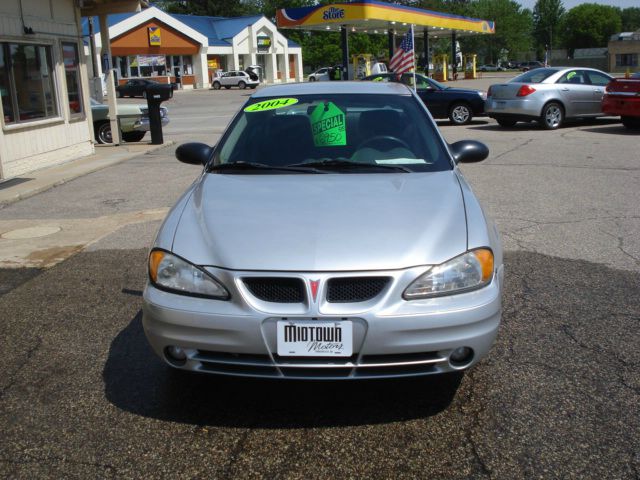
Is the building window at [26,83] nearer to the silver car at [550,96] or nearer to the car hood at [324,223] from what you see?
Answer: the car hood at [324,223]

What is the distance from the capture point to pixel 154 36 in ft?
186

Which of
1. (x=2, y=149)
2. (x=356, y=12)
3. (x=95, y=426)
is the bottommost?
(x=95, y=426)

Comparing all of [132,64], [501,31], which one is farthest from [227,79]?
[501,31]

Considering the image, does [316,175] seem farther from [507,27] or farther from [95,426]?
[507,27]

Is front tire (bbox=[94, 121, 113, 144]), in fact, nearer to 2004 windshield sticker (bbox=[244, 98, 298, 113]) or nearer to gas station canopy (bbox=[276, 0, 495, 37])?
2004 windshield sticker (bbox=[244, 98, 298, 113])

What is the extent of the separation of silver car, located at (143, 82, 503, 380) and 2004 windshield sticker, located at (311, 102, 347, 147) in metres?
0.72

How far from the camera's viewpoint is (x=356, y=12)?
111ft

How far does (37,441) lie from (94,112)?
48.2 ft

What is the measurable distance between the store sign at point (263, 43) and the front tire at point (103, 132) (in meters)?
52.1

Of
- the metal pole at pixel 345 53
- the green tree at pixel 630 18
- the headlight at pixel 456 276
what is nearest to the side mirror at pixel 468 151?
the headlight at pixel 456 276

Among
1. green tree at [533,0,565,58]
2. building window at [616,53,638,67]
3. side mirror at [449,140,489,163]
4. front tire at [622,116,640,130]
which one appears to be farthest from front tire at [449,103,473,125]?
green tree at [533,0,565,58]

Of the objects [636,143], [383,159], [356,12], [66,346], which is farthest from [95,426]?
[356,12]

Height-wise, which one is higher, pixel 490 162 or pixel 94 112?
pixel 94 112

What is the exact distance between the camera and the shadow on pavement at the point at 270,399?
3.40 m
